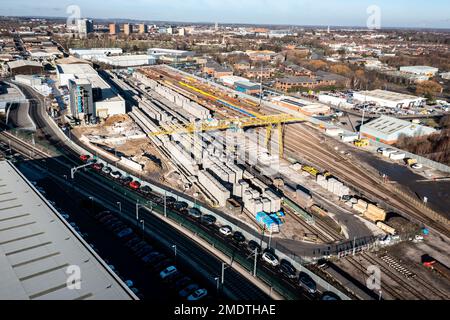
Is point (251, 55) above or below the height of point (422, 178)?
above

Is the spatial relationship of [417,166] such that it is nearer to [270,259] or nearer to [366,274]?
[366,274]

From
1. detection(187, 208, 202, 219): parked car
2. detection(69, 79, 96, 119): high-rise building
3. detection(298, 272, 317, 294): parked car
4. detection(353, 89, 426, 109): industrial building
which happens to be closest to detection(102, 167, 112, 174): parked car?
detection(187, 208, 202, 219): parked car

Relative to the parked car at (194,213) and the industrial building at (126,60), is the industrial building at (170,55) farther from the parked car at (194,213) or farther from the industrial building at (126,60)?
the parked car at (194,213)

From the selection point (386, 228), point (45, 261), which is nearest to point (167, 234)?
point (45, 261)

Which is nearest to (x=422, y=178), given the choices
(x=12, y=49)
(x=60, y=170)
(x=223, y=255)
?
(x=223, y=255)

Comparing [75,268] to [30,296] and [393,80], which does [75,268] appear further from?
[393,80]

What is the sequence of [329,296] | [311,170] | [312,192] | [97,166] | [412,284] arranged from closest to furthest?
1. [329,296]
2. [412,284]
3. [312,192]
4. [97,166]
5. [311,170]

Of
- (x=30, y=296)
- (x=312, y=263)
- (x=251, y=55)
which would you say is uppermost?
(x=251, y=55)
